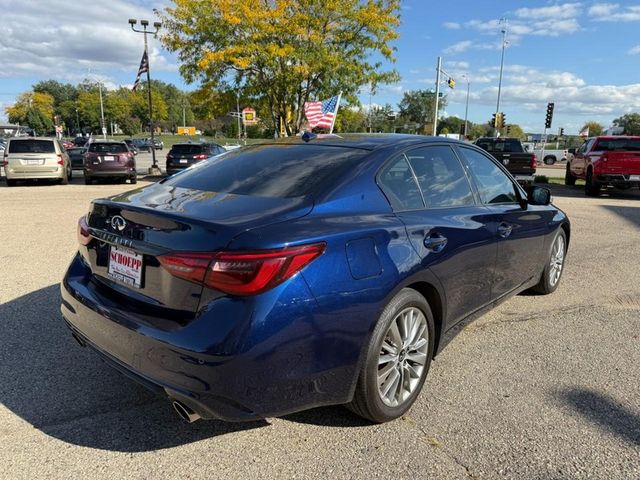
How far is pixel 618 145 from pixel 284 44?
38.4 ft

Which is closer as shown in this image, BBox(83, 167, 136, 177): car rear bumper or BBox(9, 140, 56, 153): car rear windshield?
BBox(9, 140, 56, 153): car rear windshield

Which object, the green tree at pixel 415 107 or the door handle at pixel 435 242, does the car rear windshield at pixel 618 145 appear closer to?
the door handle at pixel 435 242

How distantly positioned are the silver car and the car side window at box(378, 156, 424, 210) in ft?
54.1

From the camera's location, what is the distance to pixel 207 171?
11.3 ft

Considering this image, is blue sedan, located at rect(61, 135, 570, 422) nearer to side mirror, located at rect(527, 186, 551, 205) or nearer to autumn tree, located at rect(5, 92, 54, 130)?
side mirror, located at rect(527, 186, 551, 205)

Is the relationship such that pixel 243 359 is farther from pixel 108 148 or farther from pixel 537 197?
pixel 108 148

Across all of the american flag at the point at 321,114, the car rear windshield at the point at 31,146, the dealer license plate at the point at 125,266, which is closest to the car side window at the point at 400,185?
the dealer license plate at the point at 125,266

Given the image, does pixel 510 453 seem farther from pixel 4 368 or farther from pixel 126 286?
pixel 4 368

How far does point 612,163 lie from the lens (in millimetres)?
14930

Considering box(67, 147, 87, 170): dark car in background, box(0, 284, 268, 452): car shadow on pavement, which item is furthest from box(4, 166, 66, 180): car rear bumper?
box(0, 284, 268, 452): car shadow on pavement

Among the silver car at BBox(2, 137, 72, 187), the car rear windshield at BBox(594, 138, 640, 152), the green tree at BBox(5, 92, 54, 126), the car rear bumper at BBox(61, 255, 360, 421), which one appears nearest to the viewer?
the car rear bumper at BBox(61, 255, 360, 421)

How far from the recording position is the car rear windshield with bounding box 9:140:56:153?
16359 mm

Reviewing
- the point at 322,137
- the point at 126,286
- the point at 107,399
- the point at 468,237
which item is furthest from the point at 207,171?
the point at 468,237

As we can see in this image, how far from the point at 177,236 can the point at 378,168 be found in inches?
50.1
